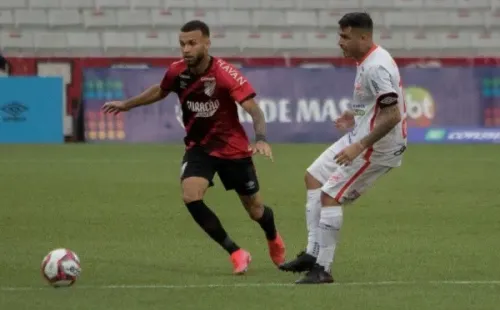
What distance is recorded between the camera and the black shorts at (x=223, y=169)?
9.65m

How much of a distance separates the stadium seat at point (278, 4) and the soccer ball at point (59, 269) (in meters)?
23.7

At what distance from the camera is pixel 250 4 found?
31.8 metres

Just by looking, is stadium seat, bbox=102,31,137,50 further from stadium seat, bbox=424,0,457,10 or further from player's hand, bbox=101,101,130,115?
player's hand, bbox=101,101,130,115

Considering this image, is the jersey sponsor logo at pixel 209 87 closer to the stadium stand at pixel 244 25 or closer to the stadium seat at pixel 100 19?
the stadium stand at pixel 244 25

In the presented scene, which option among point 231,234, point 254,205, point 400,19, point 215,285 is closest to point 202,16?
point 400,19

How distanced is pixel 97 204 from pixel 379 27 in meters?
17.9

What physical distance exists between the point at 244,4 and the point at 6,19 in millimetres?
5718

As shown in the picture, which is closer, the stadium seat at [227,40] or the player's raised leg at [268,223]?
the player's raised leg at [268,223]

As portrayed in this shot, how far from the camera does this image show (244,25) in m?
31.3

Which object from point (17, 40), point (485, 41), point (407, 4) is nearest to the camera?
point (17, 40)

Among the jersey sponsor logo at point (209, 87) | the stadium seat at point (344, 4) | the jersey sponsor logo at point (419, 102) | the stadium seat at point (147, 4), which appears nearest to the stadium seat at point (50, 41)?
the stadium seat at point (147, 4)

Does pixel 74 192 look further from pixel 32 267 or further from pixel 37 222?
pixel 32 267

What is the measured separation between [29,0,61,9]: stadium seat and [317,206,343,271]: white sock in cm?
2323

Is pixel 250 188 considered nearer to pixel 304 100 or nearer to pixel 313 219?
pixel 313 219
